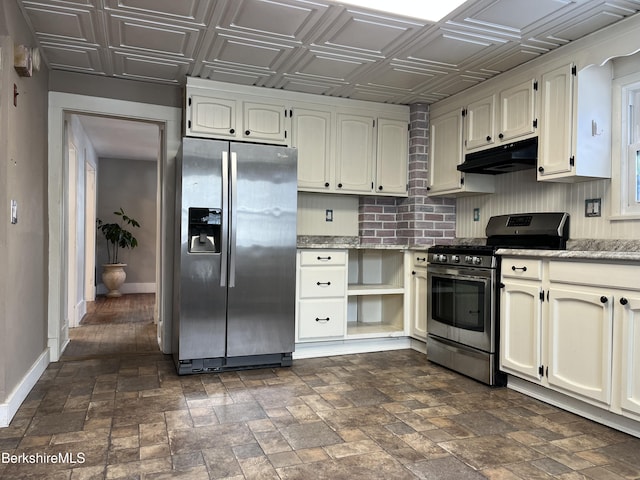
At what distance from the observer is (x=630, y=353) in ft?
7.43

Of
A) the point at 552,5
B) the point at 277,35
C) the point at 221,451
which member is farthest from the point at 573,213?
the point at 221,451

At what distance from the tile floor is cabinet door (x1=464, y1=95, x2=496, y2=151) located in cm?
177

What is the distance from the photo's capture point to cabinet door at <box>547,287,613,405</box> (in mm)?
2391

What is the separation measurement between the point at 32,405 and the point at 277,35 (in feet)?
8.38

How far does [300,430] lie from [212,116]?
95.8 inches

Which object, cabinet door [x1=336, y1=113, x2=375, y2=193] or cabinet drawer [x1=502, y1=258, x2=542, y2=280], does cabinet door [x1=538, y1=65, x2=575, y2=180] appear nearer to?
cabinet drawer [x1=502, y1=258, x2=542, y2=280]

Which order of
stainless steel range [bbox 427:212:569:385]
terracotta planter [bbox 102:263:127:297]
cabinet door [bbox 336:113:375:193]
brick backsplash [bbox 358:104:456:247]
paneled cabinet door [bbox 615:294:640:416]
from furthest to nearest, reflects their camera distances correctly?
terracotta planter [bbox 102:263:127:297], brick backsplash [bbox 358:104:456:247], cabinet door [bbox 336:113:375:193], stainless steel range [bbox 427:212:569:385], paneled cabinet door [bbox 615:294:640:416]

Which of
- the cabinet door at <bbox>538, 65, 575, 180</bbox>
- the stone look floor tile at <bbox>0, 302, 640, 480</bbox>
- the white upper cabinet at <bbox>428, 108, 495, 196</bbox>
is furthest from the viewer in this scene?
the white upper cabinet at <bbox>428, 108, 495, 196</bbox>

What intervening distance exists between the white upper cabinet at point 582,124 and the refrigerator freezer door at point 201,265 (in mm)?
2181

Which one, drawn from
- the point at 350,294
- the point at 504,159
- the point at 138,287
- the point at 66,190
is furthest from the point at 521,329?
the point at 138,287

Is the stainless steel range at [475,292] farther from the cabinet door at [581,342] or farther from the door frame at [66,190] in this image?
the door frame at [66,190]

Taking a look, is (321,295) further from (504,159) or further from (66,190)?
(66,190)

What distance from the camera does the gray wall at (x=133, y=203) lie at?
328 inches

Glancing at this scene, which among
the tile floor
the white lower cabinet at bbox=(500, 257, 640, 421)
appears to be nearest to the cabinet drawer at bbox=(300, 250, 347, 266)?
the tile floor
